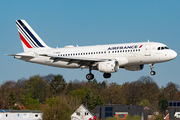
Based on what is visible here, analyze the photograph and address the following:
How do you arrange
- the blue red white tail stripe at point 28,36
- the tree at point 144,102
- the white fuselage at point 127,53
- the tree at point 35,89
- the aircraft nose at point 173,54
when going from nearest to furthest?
the aircraft nose at point 173,54, the white fuselage at point 127,53, the blue red white tail stripe at point 28,36, the tree at point 144,102, the tree at point 35,89

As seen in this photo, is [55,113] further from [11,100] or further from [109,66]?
[109,66]

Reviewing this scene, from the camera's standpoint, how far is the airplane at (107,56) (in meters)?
48.1

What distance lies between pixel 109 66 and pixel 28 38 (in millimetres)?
18608

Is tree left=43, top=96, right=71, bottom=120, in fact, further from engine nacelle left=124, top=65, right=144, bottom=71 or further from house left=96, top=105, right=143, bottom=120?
engine nacelle left=124, top=65, right=144, bottom=71

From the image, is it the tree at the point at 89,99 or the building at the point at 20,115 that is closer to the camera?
the building at the point at 20,115

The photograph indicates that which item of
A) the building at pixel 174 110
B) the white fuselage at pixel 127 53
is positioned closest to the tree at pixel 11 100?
the building at pixel 174 110

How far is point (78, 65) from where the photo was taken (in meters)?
52.6

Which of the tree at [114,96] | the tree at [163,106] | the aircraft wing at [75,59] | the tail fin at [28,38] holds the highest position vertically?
the tail fin at [28,38]

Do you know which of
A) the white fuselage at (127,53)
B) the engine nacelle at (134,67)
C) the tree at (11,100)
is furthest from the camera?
the tree at (11,100)

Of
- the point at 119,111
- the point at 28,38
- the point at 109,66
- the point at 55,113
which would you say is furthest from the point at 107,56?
the point at 119,111

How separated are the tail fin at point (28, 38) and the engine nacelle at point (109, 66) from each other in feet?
45.6

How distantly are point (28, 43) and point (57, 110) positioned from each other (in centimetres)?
3743

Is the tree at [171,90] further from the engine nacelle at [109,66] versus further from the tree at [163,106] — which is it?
the engine nacelle at [109,66]

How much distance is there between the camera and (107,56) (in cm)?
5022
